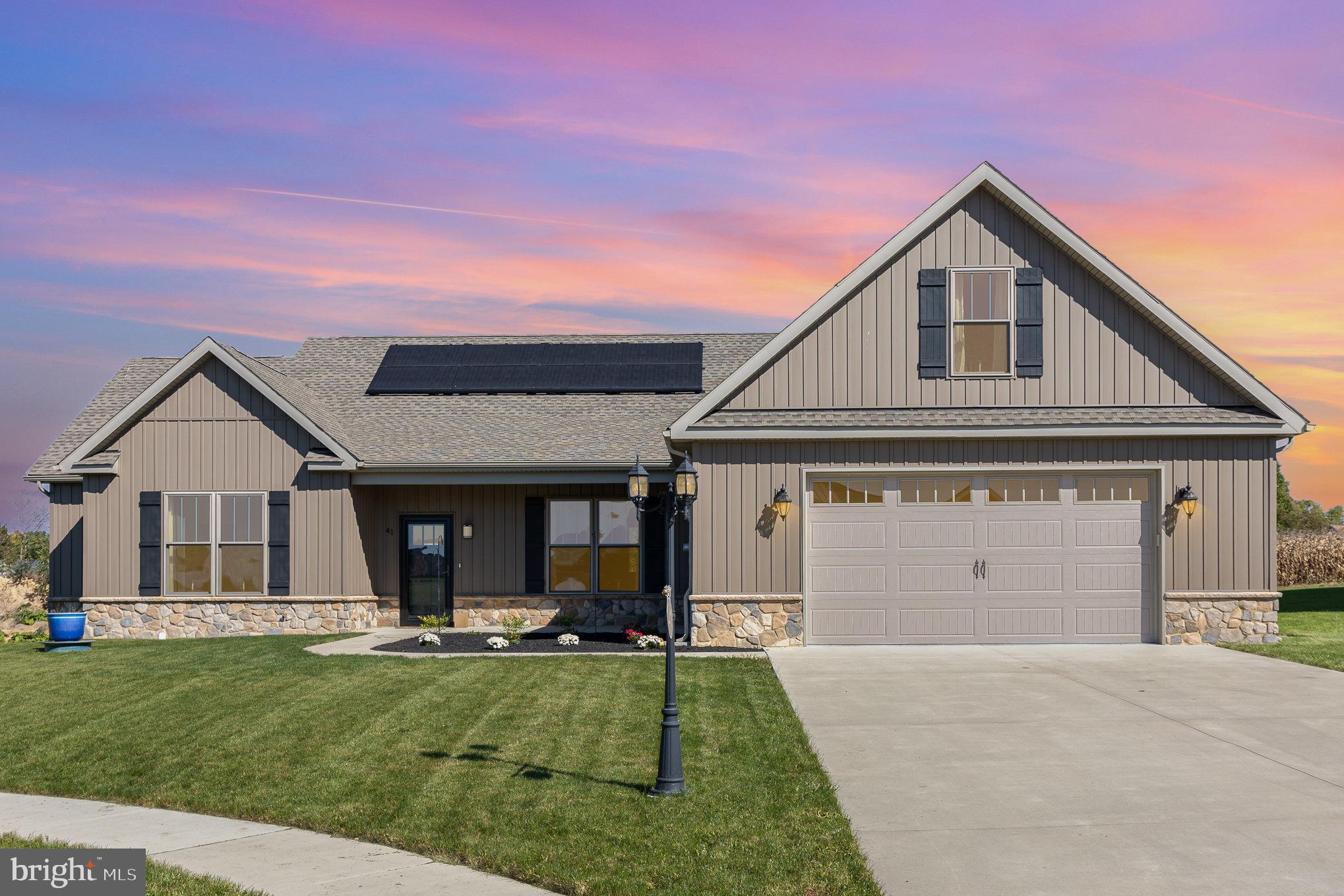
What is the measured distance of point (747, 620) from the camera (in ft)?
54.0

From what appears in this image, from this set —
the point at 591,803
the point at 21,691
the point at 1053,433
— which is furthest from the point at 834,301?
the point at 21,691

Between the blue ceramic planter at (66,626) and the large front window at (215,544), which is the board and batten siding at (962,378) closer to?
the large front window at (215,544)

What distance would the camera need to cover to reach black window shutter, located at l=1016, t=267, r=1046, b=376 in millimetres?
16578

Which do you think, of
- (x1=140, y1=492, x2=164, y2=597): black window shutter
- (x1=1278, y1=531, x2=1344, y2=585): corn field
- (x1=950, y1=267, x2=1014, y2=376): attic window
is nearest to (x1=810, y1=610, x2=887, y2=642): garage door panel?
(x1=950, y1=267, x2=1014, y2=376): attic window

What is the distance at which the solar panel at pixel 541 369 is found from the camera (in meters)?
22.8

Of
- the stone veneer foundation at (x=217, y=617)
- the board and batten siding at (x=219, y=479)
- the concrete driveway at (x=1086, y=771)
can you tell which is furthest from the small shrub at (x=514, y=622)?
the concrete driveway at (x=1086, y=771)

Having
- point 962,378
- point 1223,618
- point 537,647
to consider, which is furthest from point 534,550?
point 1223,618

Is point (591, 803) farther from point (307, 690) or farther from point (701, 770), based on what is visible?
point (307, 690)

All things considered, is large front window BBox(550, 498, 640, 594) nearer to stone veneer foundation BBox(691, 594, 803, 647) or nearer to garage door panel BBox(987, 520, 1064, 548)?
stone veneer foundation BBox(691, 594, 803, 647)

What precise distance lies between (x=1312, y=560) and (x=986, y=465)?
21.2m

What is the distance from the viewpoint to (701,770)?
8930 mm

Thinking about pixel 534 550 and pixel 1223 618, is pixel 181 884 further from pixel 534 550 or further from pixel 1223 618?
pixel 1223 618

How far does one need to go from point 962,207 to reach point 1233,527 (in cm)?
623

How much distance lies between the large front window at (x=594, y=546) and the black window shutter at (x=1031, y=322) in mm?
7393
